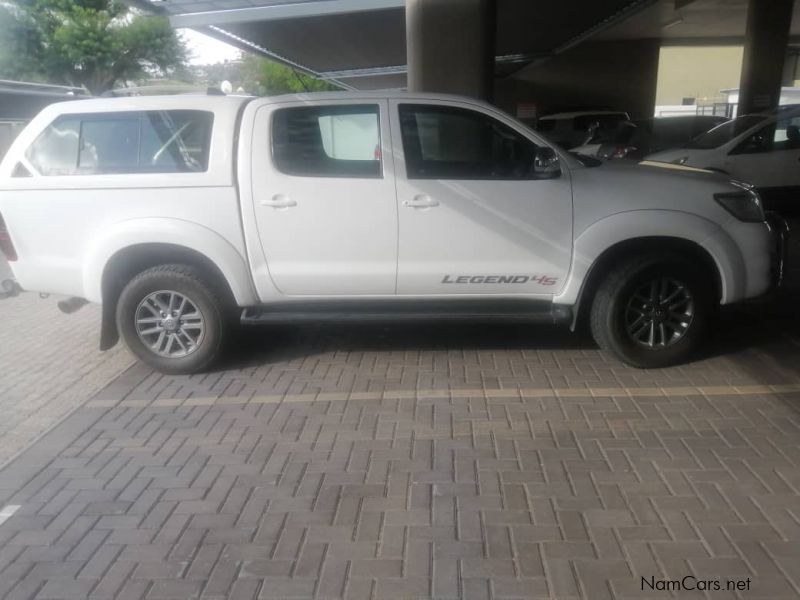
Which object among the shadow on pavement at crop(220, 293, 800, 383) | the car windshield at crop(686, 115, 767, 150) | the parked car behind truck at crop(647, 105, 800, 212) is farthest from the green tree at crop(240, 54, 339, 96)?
the shadow on pavement at crop(220, 293, 800, 383)

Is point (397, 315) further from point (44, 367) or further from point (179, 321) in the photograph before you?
point (44, 367)

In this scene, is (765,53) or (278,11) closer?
(278,11)

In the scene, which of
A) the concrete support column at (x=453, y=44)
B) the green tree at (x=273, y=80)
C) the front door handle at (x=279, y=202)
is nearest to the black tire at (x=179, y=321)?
the front door handle at (x=279, y=202)

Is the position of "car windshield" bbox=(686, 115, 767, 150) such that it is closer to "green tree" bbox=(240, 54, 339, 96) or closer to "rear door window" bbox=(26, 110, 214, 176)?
"rear door window" bbox=(26, 110, 214, 176)

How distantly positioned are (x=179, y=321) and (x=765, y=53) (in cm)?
1951

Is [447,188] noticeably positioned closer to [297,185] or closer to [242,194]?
[297,185]

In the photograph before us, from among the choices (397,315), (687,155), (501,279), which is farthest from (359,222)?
(687,155)

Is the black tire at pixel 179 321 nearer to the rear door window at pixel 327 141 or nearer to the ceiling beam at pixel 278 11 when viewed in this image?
the rear door window at pixel 327 141

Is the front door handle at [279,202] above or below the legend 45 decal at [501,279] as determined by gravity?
above

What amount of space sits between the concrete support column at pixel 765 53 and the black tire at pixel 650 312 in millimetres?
16805

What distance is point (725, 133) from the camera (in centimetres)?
1209

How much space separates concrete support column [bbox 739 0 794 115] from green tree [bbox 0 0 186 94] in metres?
21.8

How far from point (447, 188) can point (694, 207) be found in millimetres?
1775

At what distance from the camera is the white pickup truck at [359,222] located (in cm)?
531
